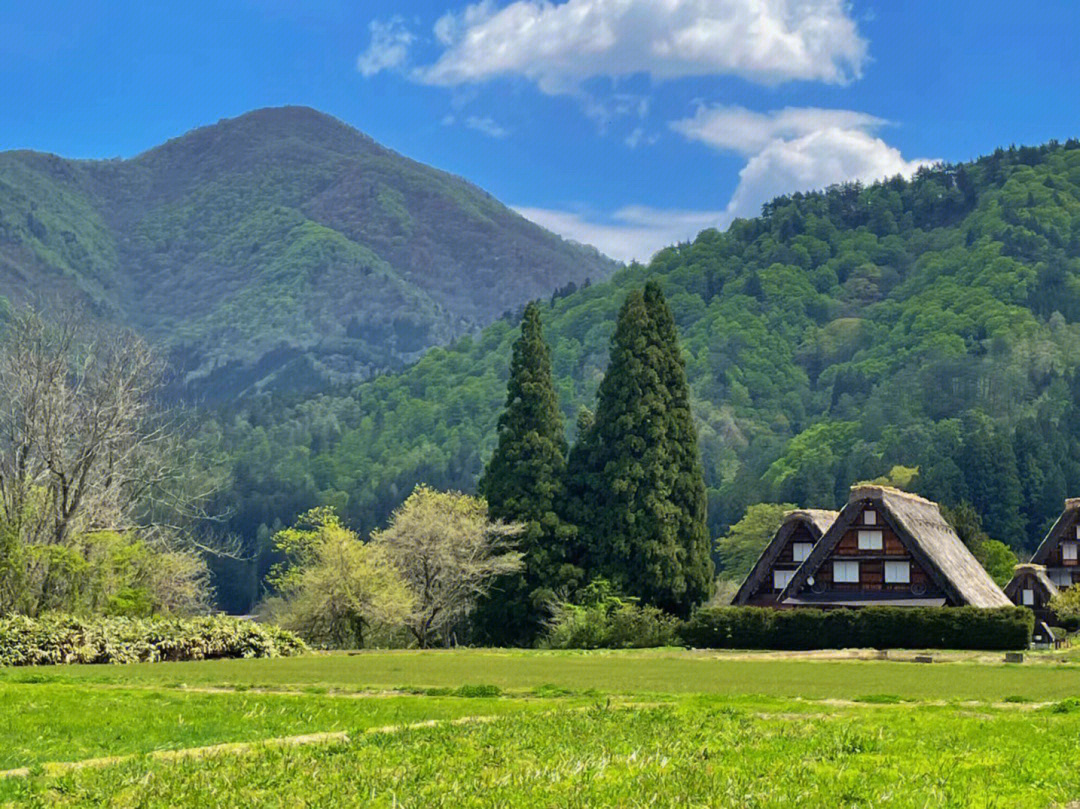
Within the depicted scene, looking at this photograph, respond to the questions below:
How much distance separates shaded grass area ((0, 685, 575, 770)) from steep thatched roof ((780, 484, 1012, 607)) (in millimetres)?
32370

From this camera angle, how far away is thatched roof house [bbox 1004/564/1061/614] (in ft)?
232

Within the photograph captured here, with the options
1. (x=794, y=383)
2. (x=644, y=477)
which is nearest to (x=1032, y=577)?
(x=644, y=477)

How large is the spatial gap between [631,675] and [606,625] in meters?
22.3

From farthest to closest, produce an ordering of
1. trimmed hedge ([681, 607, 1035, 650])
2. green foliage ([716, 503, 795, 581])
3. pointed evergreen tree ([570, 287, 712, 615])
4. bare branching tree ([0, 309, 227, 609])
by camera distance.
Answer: green foliage ([716, 503, 795, 581]) < pointed evergreen tree ([570, 287, 712, 615]) < bare branching tree ([0, 309, 227, 609]) < trimmed hedge ([681, 607, 1035, 650])

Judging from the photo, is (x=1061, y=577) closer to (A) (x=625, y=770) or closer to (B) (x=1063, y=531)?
(B) (x=1063, y=531)

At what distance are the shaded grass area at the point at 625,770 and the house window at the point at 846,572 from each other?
1477 inches

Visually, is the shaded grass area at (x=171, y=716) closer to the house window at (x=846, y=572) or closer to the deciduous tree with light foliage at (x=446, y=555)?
the deciduous tree with light foliage at (x=446, y=555)

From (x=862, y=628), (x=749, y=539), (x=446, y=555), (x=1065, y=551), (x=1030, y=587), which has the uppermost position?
(x=749, y=539)

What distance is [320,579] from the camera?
5609 centimetres

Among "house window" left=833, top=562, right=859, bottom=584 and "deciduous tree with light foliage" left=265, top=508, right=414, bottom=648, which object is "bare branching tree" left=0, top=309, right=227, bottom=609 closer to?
"deciduous tree with light foliage" left=265, top=508, right=414, bottom=648

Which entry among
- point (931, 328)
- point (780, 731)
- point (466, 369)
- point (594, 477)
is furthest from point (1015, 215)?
point (780, 731)

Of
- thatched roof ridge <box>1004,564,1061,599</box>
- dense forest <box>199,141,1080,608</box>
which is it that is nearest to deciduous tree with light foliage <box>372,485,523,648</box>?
thatched roof ridge <box>1004,564,1061,599</box>

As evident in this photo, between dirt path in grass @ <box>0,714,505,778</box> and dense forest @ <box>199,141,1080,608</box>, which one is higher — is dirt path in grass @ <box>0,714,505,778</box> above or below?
below

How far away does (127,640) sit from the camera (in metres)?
39.8
